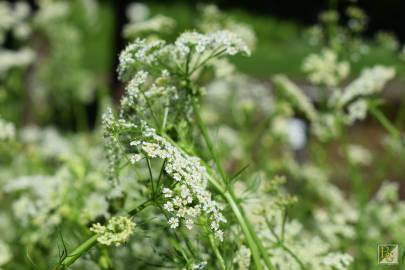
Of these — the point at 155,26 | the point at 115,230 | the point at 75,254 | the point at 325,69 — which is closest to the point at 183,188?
the point at 115,230

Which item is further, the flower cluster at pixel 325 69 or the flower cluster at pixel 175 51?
the flower cluster at pixel 325 69

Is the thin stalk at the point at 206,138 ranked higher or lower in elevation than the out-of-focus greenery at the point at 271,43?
lower

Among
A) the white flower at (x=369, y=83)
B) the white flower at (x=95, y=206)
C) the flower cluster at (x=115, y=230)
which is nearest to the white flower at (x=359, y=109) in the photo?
the white flower at (x=369, y=83)

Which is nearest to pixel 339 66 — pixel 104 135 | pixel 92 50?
pixel 104 135

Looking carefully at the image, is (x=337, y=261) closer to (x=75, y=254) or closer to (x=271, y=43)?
(x=75, y=254)

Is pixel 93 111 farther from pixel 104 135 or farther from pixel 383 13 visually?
pixel 383 13

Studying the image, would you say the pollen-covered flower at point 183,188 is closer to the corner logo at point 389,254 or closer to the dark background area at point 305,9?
the corner logo at point 389,254

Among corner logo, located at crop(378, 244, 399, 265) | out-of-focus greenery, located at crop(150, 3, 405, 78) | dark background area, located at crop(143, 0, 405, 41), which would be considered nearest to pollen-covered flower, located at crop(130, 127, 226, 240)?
corner logo, located at crop(378, 244, 399, 265)

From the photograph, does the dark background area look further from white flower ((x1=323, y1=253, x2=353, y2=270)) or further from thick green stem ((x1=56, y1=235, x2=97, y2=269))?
thick green stem ((x1=56, y1=235, x2=97, y2=269))
